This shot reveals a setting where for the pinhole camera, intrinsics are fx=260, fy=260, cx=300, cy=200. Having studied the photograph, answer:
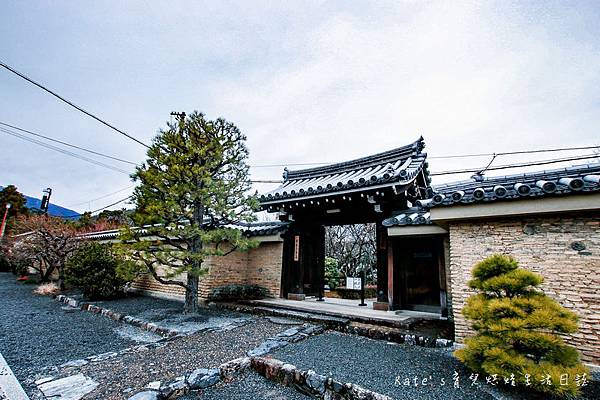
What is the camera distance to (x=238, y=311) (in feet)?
23.4

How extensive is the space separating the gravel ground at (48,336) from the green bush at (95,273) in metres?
0.87

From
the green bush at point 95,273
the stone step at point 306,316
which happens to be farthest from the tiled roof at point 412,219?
the green bush at point 95,273

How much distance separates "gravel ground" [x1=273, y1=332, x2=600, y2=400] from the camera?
2.90 m

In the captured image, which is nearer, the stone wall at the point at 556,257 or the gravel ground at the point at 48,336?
the stone wall at the point at 556,257

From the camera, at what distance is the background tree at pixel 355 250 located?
48.9 feet

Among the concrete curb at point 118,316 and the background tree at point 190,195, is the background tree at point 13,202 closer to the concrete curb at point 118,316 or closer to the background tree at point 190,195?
the concrete curb at point 118,316

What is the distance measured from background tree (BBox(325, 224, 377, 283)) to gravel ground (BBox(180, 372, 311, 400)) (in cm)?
1158

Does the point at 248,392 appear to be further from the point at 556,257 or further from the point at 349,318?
the point at 556,257

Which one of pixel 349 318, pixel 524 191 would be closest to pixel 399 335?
pixel 349 318

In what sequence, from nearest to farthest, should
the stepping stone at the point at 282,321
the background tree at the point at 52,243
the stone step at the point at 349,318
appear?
the stone step at the point at 349,318 → the stepping stone at the point at 282,321 → the background tree at the point at 52,243

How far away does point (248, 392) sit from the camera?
3115 mm

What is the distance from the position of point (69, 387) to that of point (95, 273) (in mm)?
6857

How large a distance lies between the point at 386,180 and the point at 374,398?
15.2 ft

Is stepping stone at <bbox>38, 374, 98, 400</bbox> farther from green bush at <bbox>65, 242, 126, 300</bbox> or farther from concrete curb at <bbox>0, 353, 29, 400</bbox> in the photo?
green bush at <bbox>65, 242, 126, 300</bbox>
